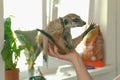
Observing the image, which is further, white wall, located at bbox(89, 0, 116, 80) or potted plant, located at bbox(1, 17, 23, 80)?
white wall, located at bbox(89, 0, 116, 80)

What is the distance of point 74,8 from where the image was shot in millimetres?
2393

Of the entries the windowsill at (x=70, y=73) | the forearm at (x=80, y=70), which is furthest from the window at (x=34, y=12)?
the forearm at (x=80, y=70)

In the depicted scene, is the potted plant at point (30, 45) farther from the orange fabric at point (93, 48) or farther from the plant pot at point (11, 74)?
the orange fabric at point (93, 48)

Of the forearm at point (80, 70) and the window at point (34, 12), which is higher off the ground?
the window at point (34, 12)

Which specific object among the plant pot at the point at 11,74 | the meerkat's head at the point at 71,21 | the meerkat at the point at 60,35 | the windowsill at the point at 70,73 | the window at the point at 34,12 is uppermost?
the window at the point at 34,12

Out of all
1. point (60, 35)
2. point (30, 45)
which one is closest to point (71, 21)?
point (60, 35)

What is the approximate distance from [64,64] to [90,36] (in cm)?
33

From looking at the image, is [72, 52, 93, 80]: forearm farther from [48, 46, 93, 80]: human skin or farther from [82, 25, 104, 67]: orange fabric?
[82, 25, 104, 67]: orange fabric

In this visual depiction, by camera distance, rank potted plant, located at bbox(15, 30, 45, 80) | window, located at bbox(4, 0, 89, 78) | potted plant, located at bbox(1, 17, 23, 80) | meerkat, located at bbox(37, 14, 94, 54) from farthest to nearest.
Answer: window, located at bbox(4, 0, 89, 78), potted plant, located at bbox(15, 30, 45, 80), potted plant, located at bbox(1, 17, 23, 80), meerkat, located at bbox(37, 14, 94, 54)

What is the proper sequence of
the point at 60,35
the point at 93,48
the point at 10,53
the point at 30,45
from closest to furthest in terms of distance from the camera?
the point at 60,35, the point at 10,53, the point at 30,45, the point at 93,48

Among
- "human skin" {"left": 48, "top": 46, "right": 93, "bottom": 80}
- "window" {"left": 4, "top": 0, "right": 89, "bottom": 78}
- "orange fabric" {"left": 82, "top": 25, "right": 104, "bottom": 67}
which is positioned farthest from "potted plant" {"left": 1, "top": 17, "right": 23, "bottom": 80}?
"orange fabric" {"left": 82, "top": 25, "right": 104, "bottom": 67}

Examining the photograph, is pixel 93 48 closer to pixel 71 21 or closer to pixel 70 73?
pixel 70 73

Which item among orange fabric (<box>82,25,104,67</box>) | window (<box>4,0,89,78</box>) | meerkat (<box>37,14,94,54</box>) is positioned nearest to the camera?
meerkat (<box>37,14,94,54</box>)

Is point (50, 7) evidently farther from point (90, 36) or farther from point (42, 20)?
point (90, 36)
